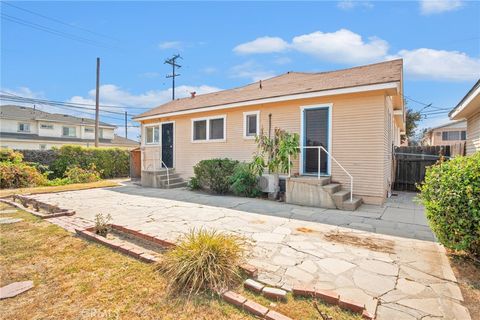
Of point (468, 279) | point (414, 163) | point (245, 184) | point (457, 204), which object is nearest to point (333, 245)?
point (468, 279)

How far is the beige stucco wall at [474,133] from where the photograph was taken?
7.72 m

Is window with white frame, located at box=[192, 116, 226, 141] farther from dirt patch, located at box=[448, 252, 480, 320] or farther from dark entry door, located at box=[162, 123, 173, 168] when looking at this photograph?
dirt patch, located at box=[448, 252, 480, 320]

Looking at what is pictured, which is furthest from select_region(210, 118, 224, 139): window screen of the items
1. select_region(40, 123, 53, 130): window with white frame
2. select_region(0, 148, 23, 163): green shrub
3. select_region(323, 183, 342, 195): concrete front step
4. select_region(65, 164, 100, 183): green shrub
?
select_region(40, 123, 53, 130): window with white frame

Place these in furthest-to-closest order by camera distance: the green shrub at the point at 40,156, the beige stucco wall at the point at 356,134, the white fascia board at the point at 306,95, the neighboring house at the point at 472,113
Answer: the green shrub at the point at 40,156, the beige stucco wall at the point at 356,134, the white fascia board at the point at 306,95, the neighboring house at the point at 472,113

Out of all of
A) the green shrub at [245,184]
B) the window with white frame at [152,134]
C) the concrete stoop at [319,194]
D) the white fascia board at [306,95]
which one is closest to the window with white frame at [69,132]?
the window with white frame at [152,134]

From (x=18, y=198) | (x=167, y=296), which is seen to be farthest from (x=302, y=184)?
(x=18, y=198)

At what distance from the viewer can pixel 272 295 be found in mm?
2367

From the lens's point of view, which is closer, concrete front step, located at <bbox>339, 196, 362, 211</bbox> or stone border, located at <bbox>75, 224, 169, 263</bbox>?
stone border, located at <bbox>75, 224, 169, 263</bbox>

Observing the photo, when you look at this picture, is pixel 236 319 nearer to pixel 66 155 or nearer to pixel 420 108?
pixel 66 155

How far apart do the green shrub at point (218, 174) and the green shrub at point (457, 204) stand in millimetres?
6035

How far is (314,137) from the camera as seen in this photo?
8.06m

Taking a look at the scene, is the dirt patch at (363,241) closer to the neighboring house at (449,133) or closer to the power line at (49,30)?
the power line at (49,30)

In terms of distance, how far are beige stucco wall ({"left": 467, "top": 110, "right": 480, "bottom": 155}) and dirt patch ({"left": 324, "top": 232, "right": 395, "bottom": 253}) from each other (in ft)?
20.6

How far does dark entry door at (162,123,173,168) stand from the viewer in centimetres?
1198
